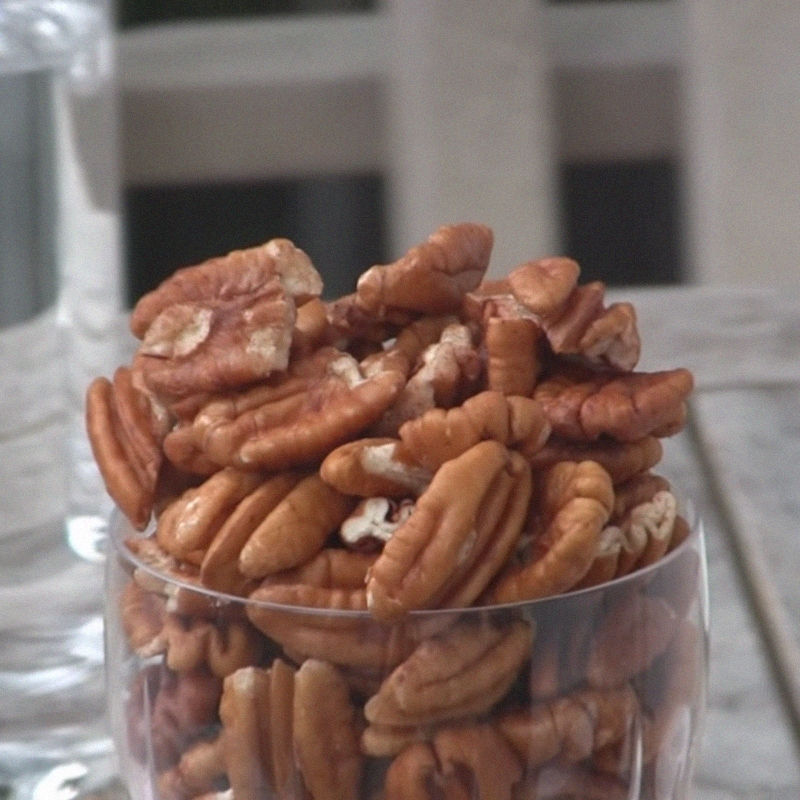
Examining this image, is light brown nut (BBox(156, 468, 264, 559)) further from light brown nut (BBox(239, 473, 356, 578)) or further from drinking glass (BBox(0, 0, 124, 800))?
drinking glass (BBox(0, 0, 124, 800))

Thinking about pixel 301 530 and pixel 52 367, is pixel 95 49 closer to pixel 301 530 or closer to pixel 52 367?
pixel 52 367

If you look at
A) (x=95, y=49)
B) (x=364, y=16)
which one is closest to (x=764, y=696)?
(x=95, y=49)

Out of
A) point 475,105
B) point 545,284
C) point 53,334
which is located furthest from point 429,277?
point 475,105

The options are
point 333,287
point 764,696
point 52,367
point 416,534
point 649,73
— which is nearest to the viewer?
point 416,534

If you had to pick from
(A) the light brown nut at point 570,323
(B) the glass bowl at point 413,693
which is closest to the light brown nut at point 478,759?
(B) the glass bowl at point 413,693

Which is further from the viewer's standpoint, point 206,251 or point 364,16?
point 206,251

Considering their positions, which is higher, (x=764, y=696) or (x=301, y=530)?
(x=301, y=530)

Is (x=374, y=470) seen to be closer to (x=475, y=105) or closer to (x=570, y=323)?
(x=570, y=323)
